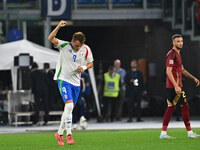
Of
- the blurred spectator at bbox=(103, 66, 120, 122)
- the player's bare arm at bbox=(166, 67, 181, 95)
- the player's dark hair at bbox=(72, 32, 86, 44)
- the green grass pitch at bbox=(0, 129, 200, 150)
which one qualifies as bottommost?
the blurred spectator at bbox=(103, 66, 120, 122)

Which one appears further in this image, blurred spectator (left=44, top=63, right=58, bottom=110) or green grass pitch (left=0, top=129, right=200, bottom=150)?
blurred spectator (left=44, top=63, right=58, bottom=110)

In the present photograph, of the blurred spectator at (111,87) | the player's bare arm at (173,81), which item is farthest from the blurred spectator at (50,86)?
the player's bare arm at (173,81)

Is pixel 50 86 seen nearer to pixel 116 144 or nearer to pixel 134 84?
pixel 134 84

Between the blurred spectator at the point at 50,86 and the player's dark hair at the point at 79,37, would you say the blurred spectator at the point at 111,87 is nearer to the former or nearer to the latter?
the blurred spectator at the point at 50,86

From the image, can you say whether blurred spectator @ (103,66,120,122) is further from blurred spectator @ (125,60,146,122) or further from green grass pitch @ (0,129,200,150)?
green grass pitch @ (0,129,200,150)

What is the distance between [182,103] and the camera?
12.2 meters

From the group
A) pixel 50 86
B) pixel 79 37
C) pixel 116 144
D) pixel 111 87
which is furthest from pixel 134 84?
pixel 79 37

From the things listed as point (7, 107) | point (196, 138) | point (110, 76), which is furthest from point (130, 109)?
point (196, 138)

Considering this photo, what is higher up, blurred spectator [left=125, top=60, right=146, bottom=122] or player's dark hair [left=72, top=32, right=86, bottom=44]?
player's dark hair [left=72, top=32, right=86, bottom=44]

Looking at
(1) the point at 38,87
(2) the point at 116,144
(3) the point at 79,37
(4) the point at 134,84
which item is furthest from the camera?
(4) the point at 134,84

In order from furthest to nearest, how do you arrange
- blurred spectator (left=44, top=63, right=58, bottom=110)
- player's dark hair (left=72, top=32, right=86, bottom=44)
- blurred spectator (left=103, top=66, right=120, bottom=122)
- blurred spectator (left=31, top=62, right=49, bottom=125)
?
blurred spectator (left=103, top=66, right=120, bottom=122) < blurred spectator (left=44, top=63, right=58, bottom=110) < blurred spectator (left=31, top=62, right=49, bottom=125) < player's dark hair (left=72, top=32, right=86, bottom=44)

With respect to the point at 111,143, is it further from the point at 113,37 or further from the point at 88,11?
the point at 113,37

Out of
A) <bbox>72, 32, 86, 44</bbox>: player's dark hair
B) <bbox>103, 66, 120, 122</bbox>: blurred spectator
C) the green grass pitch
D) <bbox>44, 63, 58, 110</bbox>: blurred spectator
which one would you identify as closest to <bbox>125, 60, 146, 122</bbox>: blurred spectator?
<bbox>103, 66, 120, 122</bbox>: blurred spectator

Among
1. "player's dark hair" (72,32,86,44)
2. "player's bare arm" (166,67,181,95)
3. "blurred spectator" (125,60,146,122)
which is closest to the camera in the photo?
"player's dark hair" (72,32,86,44)
